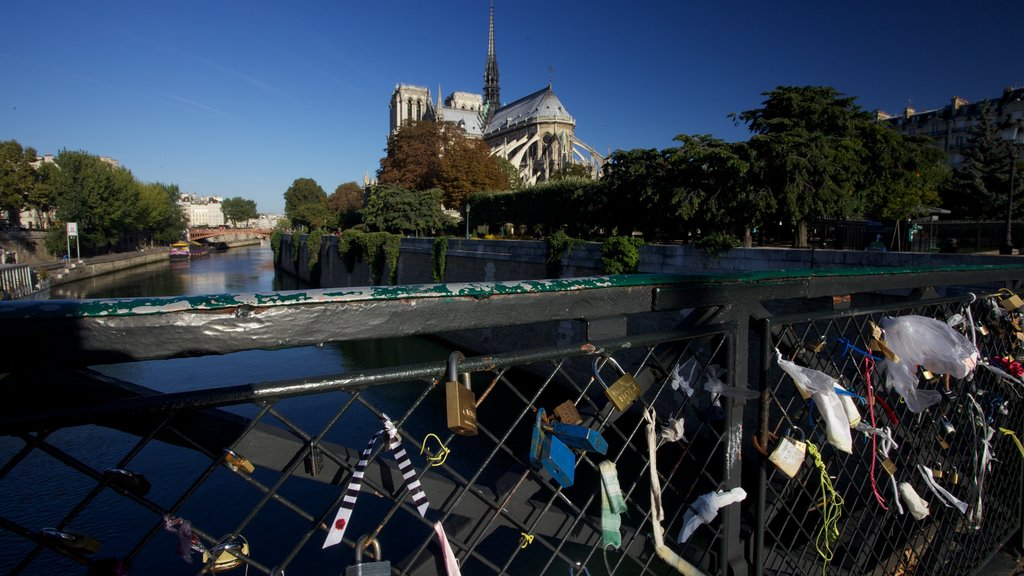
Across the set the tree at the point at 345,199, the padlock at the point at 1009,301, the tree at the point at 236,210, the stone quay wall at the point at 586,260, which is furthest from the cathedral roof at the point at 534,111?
the tree at the point at 236,210

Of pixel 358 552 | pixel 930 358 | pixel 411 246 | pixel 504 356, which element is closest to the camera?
pixel 358 552

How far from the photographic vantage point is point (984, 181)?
29344mm

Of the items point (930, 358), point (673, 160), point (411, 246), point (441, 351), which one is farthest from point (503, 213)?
point (930, 358)

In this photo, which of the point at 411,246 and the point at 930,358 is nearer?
the point at 930,358

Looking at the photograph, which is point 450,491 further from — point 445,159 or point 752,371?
point 445,159

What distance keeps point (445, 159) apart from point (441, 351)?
22.6 metres

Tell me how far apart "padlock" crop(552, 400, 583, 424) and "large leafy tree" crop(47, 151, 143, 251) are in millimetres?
56563

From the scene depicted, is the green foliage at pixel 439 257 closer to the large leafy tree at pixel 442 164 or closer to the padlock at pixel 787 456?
the large leafy tree at pixel 442 164

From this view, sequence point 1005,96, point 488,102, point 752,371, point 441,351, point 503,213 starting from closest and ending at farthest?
point 752,371, point 441,351, point 503,213, point 1005,96, point 488,102

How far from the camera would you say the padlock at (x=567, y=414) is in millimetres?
1575

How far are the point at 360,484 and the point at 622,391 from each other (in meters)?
0.71

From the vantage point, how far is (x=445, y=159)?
40.4m

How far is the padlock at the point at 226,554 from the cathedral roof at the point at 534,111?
6813 cm

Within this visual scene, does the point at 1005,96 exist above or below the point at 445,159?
above
